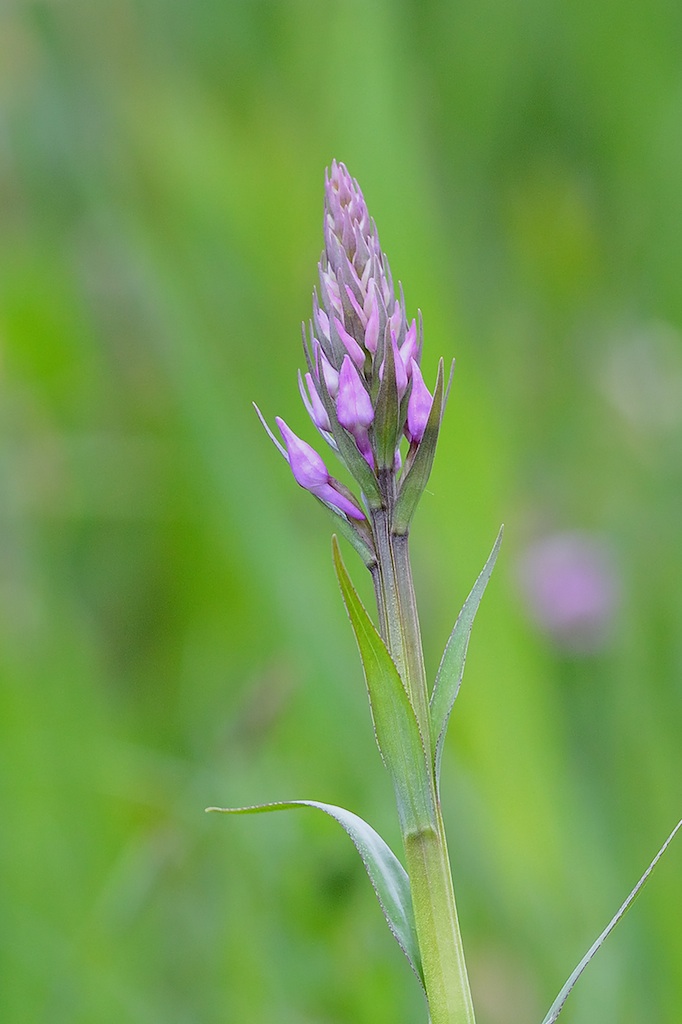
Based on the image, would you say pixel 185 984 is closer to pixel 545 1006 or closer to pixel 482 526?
pixel 545 1006

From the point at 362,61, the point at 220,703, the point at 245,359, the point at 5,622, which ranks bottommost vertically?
the point at 220,703

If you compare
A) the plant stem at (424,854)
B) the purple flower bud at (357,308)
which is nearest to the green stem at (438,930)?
the plant stem at (424,854)

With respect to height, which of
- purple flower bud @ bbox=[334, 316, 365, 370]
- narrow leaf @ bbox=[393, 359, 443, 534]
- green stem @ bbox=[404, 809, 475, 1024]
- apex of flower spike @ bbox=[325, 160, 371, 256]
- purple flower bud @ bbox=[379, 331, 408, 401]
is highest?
apex of flower spike @ bbox=[325, 160, 371, 256]

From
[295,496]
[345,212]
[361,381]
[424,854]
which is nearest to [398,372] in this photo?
[361,381]

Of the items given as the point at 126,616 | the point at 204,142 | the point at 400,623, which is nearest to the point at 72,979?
the point at 400,623

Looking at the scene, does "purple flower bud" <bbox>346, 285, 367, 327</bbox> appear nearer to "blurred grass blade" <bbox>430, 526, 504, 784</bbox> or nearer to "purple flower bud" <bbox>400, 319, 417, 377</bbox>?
"purple flower bud" <bbox>400, 319, 417, 377</bbox>

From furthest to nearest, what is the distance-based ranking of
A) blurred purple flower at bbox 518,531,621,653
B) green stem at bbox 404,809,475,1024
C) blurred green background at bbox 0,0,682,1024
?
blurred purple flower at bbox 518,531,621,653
blurred green background at bbox 0,0,682,1024
green stem at bbox 404,809,475,1024

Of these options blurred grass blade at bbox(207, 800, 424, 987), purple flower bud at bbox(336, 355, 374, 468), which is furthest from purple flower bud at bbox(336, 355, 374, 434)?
blurred grass blade at bbox(207, 800, 424, 987)
